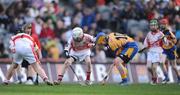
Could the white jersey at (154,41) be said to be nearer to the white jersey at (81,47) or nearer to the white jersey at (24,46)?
the white jersey at (81,47)

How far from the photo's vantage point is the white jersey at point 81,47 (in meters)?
22.9

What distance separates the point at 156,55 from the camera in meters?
25.1

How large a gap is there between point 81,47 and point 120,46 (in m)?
1.24

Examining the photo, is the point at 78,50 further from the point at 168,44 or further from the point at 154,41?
the point at 168,44

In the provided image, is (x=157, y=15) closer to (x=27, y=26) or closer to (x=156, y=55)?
(x=156, y=55)

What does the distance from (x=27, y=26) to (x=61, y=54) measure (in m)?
7.30

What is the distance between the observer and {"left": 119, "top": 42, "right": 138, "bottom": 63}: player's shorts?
2300 cm

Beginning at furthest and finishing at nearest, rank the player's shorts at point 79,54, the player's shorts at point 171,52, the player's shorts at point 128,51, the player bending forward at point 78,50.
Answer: the player's shorts at point 171,52
the player's shorts at point 79,54
the player's shorts at point 128,51
the player bending forward at point 78,50

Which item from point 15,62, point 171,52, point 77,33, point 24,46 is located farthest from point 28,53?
point 171,52

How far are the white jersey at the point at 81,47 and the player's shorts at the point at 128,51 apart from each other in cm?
104

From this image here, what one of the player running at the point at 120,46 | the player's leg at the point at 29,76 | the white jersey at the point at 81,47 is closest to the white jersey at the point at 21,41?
the white jersey at the point at 81,47

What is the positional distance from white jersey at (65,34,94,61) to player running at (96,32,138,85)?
0.37 m

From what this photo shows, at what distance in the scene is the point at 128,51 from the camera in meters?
23.1

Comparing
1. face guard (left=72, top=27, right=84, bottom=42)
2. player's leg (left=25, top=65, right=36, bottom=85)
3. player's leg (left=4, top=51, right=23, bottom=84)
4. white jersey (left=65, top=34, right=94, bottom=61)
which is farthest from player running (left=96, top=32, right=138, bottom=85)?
player's leg (left=25, top=65, right=36, bottom=85)
